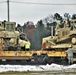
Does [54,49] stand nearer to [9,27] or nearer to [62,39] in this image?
[62,39]

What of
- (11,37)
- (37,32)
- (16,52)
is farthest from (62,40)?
(37,32)

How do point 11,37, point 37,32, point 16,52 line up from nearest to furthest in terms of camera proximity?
point 16,52
point 11,37
point 37,32

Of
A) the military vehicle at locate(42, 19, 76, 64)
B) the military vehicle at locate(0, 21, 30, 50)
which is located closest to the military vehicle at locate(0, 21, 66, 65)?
the military vehicle at locate(0, 21, 30, 50)

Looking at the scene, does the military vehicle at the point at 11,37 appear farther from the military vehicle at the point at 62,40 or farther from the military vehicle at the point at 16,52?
the military vehicle at the point at 62,40

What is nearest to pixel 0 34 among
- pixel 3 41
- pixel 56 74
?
pixel 3 41

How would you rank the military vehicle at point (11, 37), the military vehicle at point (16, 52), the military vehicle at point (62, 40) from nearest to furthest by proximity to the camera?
1. the military vehicle at point (16, 52)
2. the military vehicle at point (62, 40)
3. the military vehicle at point (11, 37)

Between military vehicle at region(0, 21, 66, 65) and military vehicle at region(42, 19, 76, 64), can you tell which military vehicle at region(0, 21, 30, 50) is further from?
military vehicle at region(42, 19, 76, 64)

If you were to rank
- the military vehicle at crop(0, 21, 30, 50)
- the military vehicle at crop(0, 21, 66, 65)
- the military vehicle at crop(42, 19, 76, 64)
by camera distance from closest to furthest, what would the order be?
the military vehicle at crop(0, 21, 66, 65), the military vehicle at crop(42, 19, 76, 64), the military vehicle at crop(0, 21, 30, 50)

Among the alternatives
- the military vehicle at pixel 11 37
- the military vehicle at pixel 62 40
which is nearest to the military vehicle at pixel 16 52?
the military vehicle at pixel 11 37

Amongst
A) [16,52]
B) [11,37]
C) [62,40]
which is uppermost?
[11,37]

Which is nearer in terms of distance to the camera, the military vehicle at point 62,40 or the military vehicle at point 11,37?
the military vehicle at point 62,40

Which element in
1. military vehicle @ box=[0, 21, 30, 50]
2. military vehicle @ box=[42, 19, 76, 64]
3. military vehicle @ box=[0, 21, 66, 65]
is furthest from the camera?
military vehicle @ box=[0, 21, 30, 50]

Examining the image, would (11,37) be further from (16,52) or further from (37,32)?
(37,32)

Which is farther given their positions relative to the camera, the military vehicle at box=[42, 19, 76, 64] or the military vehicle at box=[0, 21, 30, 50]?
the military vehicle at box=[0, 21, 30, 50]
